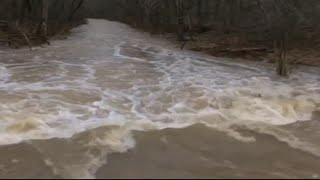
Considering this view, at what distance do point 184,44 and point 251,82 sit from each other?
916 cm

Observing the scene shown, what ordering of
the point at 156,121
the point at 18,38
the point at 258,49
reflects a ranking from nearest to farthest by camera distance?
the point at 156,121 < the point at 258,49 < the point at 18,38

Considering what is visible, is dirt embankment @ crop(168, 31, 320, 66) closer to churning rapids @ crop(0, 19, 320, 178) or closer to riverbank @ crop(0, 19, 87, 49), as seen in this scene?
churning rapids @ crop(0, 19, 320, 178)

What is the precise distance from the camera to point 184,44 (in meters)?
20.8

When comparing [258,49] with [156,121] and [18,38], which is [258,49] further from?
[156,121]

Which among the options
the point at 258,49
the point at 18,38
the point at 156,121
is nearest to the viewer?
the point at 156,121

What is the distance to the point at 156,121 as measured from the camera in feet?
26.5

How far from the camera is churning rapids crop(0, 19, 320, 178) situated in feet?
19.7

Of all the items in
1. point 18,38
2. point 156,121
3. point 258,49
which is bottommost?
point 18,38

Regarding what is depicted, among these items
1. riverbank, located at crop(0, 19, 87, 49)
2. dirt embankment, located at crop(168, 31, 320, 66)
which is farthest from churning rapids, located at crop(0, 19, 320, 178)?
riverbank, located at crop(0, 19, 87, 49)

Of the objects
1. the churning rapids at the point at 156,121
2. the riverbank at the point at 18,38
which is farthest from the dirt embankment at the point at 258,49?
the riverbank at the point at 18,38

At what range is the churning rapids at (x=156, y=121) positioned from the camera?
602 centimetres

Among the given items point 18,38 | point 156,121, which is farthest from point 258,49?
point 156,121

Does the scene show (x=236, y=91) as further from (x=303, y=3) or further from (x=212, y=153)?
Answer: (x=303, y=3)

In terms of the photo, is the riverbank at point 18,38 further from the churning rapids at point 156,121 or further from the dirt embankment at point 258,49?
the dirt embankment at point 258,49
